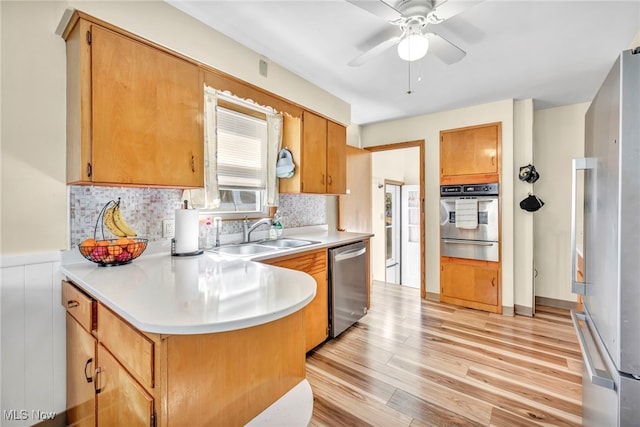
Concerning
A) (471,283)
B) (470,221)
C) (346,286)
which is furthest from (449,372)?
(470,221)

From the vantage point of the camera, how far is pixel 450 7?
4.66ft

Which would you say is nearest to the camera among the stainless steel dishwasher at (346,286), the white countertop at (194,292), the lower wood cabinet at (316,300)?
the white countertop at (194,292)

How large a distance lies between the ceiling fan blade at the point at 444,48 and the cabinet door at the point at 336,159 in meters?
1.34

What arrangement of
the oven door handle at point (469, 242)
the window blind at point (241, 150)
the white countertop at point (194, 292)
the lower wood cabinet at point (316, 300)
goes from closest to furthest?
the white countertop at point (194, 292) → the lower wood cabinet at point (316, 300) → the window blind at point (241, 150) → the oven door handle at point (469, 242)

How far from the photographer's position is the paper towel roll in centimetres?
183

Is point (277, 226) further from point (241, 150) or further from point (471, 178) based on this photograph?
point (471, 178)

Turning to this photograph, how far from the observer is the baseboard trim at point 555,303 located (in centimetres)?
341

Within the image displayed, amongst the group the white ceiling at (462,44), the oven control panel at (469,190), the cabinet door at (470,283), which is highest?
the white ceiling at (462,44)

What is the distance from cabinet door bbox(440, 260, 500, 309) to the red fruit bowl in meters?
3.37

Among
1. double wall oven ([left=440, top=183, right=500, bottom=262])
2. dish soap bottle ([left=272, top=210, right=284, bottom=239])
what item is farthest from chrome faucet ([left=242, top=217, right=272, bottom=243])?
double wall oven ([left=440, top=183, right=500, bottom=262])

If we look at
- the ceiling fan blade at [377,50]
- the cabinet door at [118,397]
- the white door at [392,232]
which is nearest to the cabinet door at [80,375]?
the cabinet door at [118,397]

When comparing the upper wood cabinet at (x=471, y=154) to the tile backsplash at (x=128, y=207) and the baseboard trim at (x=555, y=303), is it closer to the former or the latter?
the baseboard trim at (x=555, y=303)

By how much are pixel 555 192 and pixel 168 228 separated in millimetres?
4174

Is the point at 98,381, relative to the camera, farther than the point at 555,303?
No
